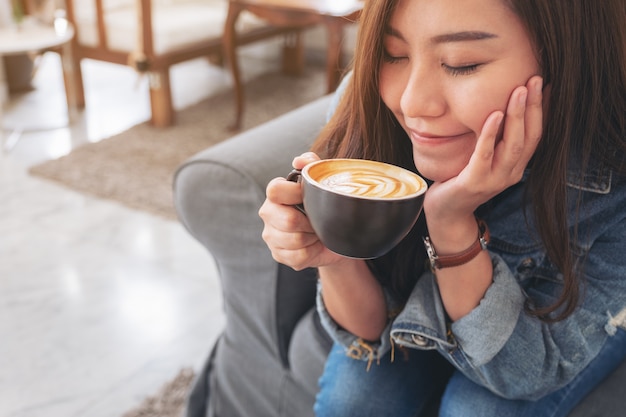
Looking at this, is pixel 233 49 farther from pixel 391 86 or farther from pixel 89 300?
pixel 391 86

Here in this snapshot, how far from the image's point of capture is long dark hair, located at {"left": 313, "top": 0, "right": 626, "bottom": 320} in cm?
64

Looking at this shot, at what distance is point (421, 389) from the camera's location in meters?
0.94

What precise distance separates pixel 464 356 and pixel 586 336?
16cm

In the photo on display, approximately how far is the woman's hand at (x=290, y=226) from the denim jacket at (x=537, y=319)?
19cm

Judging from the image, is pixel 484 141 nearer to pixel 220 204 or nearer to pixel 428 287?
pixel 428 287

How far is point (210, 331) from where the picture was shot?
5.50 ft

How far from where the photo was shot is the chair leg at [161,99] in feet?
9.68

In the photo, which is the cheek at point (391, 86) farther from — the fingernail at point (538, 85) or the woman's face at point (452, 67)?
the fingernail at point (538, 85)

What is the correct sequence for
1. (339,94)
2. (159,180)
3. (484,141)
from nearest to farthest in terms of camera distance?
(484,141)
(339,94)
(159,180)

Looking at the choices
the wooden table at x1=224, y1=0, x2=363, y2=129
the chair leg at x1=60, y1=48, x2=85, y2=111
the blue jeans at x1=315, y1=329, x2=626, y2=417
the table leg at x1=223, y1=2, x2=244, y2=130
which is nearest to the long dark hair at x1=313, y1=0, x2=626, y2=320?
the blue jeans at x1=315, y1=329, x2=626, y2=417

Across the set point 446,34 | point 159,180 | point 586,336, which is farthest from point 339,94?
point 159,180

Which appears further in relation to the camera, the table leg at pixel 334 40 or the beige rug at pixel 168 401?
the table leg at pixel 334 40

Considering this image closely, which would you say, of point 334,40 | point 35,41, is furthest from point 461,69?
point 35,41

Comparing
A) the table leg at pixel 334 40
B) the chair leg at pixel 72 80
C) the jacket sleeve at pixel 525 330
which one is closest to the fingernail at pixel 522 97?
the jacket sleeve at pixel 525 330
